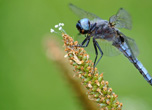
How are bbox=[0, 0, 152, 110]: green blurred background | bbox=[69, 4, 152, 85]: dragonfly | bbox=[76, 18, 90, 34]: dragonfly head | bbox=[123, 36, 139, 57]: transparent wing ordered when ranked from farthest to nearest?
bbox=[0, 0, 152, 110]: green blurred background < bbox=[123, 36, 139, 57]: transparent wing < bbox=[69, 4, 152, 85]: dragonfly < bbox=[76, 18, 90, 34]: dragonfly head

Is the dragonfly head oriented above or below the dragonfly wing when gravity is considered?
above

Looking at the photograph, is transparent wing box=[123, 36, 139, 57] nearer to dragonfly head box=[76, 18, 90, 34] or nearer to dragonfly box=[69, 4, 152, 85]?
dragonfly box=[69, 4, 152, 85]

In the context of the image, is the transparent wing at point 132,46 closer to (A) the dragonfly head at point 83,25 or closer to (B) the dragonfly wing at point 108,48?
(B) the dragonfly wing at point 108,48

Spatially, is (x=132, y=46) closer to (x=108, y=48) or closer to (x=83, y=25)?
(x=108, y=48)

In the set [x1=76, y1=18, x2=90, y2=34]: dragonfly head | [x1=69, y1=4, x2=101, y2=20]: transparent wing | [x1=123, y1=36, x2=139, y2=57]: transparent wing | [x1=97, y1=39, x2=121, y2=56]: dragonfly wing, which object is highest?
[x1=69, y1=4, x2=101, y2=20]: transparent wing

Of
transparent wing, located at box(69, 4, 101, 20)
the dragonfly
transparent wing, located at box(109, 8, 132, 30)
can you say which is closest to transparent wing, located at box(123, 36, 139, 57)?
the dragonfly

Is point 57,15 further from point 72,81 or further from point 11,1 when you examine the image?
point 72,81

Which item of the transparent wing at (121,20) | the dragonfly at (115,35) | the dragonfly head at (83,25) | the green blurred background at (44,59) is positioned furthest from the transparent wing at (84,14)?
the green blurred background at (44,59)
